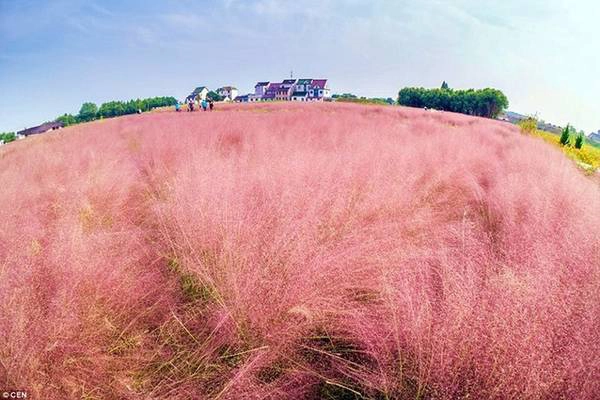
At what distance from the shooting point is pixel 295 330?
1720 millimetres

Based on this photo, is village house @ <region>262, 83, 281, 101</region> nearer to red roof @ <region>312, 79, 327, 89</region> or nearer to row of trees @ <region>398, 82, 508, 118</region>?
red roof @ <region>312, 79, 327, 89</region>

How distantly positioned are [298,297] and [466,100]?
62648mm

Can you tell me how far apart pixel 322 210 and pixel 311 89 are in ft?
229

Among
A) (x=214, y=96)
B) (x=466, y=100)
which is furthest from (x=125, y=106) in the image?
(x=466, y=100)

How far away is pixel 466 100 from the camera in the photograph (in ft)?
179

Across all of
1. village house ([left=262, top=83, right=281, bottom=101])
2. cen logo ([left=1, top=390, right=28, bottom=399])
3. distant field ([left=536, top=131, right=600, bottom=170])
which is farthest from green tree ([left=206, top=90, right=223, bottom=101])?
cen logo ([left=1, top=390, right=28, bottom=399])

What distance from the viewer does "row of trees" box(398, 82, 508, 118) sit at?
5316cm

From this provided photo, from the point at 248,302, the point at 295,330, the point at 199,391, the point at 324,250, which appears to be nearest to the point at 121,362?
the point at 199,391

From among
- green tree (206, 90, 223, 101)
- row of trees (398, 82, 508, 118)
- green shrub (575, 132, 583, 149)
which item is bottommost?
green shrub (575, 132, 583, 149)

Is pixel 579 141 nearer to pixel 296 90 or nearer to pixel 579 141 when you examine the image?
pixel 579 141

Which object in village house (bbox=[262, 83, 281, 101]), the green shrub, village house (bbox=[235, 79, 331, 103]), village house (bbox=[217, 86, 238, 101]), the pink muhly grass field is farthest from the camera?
village house (bbox=[217, 86, 238, 101])

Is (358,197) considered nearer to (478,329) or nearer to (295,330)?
(295,330)

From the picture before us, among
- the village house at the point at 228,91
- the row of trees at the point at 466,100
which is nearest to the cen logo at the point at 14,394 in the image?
the row of trees at the point at 466,100

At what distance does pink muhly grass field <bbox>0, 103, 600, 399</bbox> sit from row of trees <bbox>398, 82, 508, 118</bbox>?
54192mm
